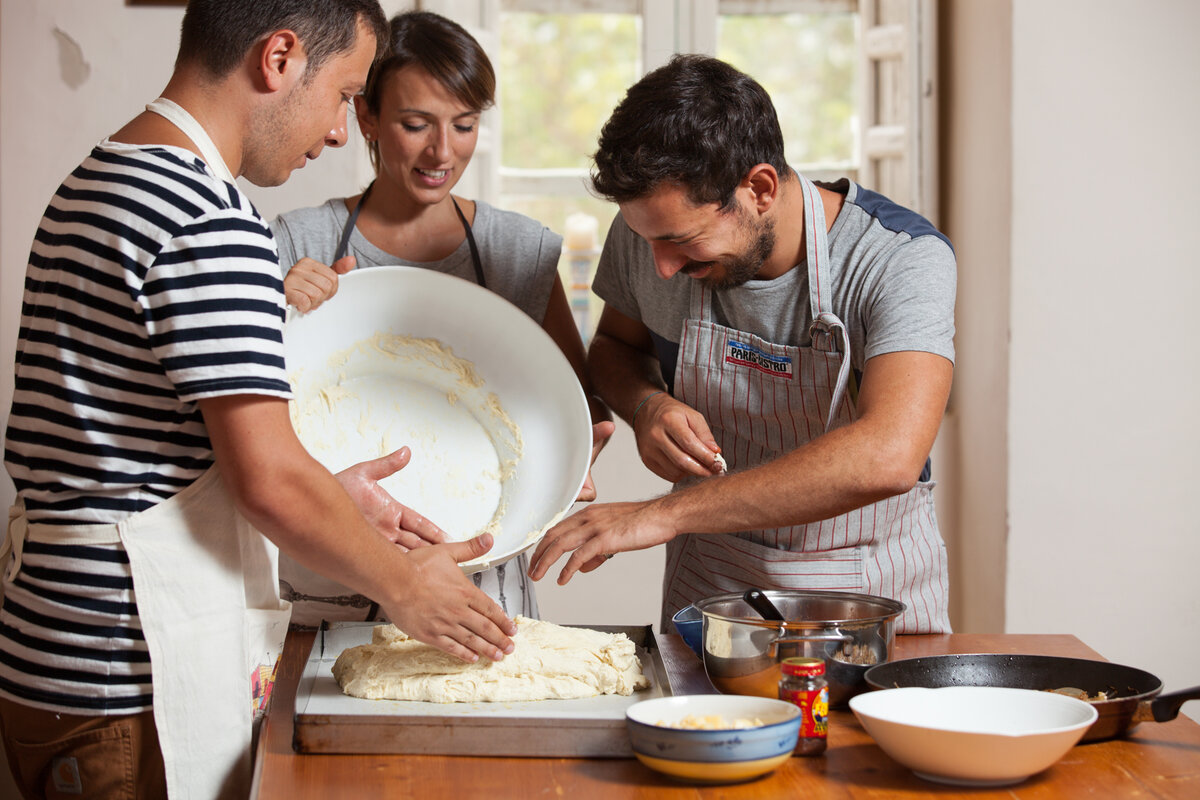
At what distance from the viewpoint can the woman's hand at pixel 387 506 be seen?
1.50 m

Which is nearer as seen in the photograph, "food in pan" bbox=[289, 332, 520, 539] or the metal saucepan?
the metal saucepan

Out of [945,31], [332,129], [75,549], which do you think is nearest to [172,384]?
[75,549]

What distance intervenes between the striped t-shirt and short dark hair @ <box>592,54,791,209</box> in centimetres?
64

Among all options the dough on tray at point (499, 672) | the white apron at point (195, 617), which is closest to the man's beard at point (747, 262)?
the dough on tray at point (499, 672)

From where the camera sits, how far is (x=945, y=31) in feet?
10.5

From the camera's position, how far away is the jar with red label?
117 cm

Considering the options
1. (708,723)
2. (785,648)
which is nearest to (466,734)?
(708,723)

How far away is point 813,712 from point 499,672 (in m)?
0.39

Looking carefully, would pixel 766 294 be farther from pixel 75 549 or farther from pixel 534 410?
pixel 75 549

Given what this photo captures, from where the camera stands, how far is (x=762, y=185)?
1676mm

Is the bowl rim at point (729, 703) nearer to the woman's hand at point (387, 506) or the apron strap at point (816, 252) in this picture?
the woman's hand at point (387, 506)

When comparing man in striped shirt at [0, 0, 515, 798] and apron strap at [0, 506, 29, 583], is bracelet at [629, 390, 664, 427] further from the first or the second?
apron strap at [0, 506, 29, 583]

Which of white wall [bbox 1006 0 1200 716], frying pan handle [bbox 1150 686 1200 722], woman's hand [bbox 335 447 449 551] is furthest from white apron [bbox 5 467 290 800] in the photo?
white wall [bbox 1006 0 1200 716]

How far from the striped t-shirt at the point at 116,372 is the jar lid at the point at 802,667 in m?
0.63
